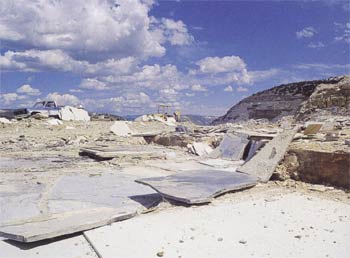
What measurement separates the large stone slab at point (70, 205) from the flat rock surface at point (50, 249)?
0.06m

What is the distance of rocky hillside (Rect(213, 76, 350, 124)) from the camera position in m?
19.8

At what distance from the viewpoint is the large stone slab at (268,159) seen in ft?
16.9

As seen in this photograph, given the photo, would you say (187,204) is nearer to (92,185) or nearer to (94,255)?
(94,255)

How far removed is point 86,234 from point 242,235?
130 cm

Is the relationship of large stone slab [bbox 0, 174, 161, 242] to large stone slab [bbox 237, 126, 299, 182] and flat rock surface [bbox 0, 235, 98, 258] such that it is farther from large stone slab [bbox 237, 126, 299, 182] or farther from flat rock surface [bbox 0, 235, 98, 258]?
large stone slab [bbox 237, 126, 299, 182]

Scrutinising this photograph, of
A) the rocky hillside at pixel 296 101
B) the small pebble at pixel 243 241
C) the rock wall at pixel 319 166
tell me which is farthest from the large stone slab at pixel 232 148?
the rocky hillside at pixel 296 101

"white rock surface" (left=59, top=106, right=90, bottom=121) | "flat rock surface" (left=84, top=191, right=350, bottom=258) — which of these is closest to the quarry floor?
"flat rock surface" (left=84, top=191, right=350, bottom=258)

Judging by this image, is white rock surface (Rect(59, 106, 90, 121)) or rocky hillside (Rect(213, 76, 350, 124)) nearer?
white rock surface (Rect(59, 106, 90, 121))

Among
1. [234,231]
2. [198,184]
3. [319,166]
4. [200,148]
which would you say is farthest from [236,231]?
[200,148]

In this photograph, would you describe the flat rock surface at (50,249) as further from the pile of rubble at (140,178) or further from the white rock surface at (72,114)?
the white rock surface at (72,114)

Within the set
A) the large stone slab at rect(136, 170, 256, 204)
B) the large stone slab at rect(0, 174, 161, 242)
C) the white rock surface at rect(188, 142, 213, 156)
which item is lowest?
the large stone slab at rect(0, 174, 161, 242)

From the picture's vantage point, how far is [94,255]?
8.82ft

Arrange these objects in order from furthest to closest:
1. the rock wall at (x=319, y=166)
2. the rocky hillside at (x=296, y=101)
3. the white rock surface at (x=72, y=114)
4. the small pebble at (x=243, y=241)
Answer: the rocky hillside at (x=296, y=101) → the white rock surface at (x=72, y=114) → the rock wall at (x=319, y=166) → the small pebble at (x=243, y=241)

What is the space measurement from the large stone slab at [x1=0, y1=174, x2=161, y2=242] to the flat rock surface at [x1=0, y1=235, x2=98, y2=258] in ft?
0.21
